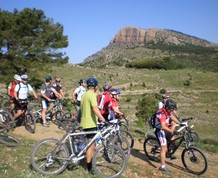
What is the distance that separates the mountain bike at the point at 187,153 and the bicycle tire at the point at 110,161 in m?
2.42

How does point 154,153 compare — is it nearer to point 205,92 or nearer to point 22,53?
point 22,53

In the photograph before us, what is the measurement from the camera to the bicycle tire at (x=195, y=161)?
8.05 metres

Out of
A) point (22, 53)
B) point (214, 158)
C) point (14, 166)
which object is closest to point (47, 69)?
point (22, 53)

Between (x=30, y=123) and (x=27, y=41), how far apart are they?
15236 mm

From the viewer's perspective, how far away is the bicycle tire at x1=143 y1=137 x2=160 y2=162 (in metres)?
8.78

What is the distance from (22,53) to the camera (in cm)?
2366

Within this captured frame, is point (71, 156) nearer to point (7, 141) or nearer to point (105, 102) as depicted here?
point (7, 141)

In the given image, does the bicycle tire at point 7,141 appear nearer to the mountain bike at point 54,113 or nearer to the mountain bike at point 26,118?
the mountain bike at point 26,118

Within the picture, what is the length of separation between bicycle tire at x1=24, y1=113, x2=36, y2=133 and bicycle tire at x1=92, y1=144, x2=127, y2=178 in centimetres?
435

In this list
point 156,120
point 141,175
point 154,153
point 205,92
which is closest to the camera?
point 141,175

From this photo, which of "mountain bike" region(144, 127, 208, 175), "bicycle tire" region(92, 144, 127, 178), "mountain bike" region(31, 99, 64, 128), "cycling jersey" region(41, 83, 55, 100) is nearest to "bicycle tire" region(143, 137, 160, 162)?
"mountain bike" region(144, 127, 208, 175)

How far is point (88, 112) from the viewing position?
6.21m

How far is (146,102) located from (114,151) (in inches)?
805

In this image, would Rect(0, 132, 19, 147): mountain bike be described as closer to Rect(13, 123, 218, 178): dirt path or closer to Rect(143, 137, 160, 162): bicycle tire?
Rect(13, 123, 218, 178): dirt path
